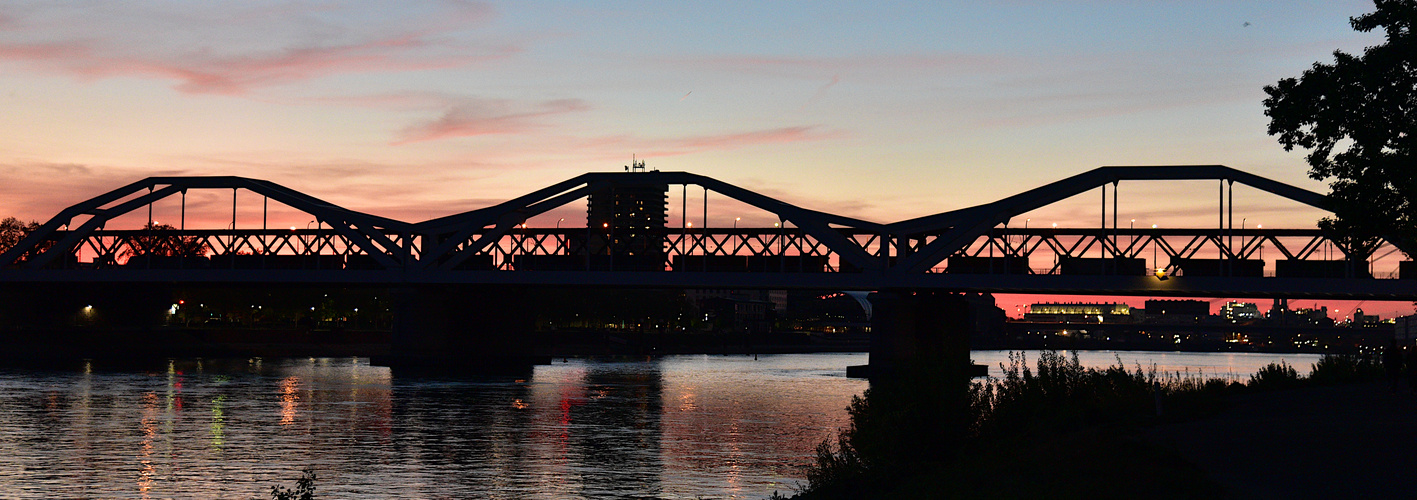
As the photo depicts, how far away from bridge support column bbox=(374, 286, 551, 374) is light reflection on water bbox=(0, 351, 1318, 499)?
94.7ft

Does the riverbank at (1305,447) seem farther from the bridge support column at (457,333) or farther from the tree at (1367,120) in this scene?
the bridge support column at (457,333)

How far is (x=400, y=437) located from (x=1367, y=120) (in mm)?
32754

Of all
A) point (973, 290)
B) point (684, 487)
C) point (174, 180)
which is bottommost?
point (684, 487)

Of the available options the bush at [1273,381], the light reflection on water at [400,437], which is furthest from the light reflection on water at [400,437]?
the bush at [1273,381]

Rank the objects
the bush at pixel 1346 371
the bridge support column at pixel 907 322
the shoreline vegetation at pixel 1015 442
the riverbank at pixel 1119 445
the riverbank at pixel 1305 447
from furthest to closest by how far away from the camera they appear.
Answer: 1. the bridge support column at pixel 907 322
2. the bush at pixel 1346 371
3. the shoreline vegetation at pixel 1015 442
4. the riverbank at pixel 1119 445
5. the riverbank at pixel 1305 447

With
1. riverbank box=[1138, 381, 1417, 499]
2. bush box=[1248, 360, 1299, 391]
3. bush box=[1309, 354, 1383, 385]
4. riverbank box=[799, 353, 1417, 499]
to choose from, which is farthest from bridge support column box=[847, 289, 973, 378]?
riverbank box=[1138, 381, 1417, 499]

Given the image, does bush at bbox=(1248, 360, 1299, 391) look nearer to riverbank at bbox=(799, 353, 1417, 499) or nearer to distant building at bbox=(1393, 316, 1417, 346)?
riverbank at bbox=(799, 353, 1417, 499)

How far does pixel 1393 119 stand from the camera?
36.5 m

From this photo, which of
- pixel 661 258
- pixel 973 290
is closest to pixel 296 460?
pixel 973 290

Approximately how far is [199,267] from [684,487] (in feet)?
391

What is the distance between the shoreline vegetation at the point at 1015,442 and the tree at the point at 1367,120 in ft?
21.8

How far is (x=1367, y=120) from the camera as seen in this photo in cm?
3669

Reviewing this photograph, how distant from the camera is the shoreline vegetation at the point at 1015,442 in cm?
2386

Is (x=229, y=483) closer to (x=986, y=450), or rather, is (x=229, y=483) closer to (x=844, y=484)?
(x=844, y=484)
